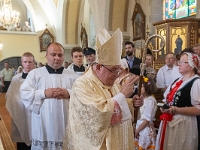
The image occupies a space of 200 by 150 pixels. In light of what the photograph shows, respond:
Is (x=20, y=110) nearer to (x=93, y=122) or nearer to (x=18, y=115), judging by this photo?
(x=18, y=115)

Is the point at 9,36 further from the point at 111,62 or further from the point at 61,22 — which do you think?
the point at 111,62

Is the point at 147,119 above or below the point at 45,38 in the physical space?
below

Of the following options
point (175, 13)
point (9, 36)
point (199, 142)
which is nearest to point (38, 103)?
point (199, 142)

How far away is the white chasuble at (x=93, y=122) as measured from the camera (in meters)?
1.70

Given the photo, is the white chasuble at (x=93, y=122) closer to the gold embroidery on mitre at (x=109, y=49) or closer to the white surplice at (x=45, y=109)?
the gold embroidery on mitre at (x=109, y=49)

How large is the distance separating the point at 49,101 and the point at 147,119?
1254mm

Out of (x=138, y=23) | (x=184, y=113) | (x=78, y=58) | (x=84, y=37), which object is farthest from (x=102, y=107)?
(x=84, y=37)

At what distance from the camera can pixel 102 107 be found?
1.71 meters

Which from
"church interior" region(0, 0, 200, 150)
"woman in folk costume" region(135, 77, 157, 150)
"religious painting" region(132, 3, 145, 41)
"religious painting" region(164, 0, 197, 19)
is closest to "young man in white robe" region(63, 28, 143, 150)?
"woman in folk costume" region(135, 77, 157, 150)

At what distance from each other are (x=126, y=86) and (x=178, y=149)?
4.29 feet

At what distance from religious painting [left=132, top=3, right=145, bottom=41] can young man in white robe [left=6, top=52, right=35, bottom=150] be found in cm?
732

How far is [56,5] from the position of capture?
16.4 metres

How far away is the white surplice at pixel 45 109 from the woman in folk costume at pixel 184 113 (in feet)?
3.97

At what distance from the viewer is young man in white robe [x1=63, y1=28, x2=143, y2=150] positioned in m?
1.72
